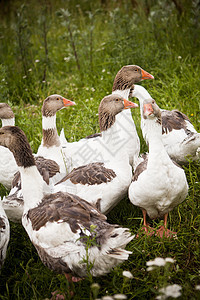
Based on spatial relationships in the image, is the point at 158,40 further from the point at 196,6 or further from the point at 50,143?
the point at 50,143

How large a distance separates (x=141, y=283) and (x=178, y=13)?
7123mm

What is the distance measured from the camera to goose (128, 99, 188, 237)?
335cm

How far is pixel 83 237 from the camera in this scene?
275 centimetres

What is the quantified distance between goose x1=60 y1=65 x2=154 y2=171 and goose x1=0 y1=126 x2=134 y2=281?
135 cm

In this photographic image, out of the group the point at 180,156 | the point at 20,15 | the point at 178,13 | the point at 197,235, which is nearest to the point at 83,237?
the point at 197,235

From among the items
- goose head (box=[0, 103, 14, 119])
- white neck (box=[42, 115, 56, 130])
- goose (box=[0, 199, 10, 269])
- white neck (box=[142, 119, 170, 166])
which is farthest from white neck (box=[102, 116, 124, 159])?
goose head (box=[0, 103, 14, 119])

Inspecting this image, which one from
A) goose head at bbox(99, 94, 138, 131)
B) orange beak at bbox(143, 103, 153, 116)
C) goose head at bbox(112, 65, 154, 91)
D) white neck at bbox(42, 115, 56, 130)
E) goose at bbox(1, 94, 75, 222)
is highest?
goose head at bbox(112, 65, 154, 91)

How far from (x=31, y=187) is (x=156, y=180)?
119 centimetres

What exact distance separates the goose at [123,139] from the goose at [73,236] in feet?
4.42

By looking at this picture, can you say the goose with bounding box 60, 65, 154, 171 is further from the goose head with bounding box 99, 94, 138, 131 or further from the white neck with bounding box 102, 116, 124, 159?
the goose head with bounding box 99, 94, 138, 131

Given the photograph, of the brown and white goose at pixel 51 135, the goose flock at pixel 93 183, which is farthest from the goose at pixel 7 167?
the brown and white goose at pixel 51 135

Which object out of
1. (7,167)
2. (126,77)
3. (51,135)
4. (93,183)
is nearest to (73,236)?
(93,183)

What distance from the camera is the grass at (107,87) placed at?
10.3 feet

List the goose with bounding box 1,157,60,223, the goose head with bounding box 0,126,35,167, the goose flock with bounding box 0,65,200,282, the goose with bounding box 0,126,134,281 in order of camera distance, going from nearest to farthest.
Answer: the goose with bounding box 0,126,134,281, the goose flock with bounding box 0,65,200,282, the goose head with bounding box 0,126,35,167, the goose with bounding box 1,157,60,223
